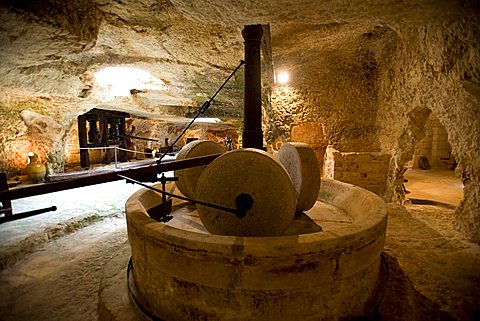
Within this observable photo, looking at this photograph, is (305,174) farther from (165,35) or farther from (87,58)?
(87,58)

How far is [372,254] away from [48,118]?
970 centimetres

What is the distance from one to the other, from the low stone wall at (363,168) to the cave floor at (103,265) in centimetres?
87

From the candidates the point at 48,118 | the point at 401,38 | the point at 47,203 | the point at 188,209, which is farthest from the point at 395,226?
the point at 48,118

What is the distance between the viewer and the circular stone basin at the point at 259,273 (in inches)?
81.5

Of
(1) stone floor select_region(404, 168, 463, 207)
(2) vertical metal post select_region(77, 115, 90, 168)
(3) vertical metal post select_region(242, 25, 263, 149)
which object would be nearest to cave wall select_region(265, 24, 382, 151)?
(1) stone floor select_region(404, 168, 463, 207)

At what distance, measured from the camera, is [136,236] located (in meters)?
2.58

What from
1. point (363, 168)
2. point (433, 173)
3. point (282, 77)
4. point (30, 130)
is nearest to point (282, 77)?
point (282, 77)

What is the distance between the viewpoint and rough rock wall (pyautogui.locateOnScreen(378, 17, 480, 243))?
11.2 feet

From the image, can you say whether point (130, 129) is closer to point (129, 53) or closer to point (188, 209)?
point (129, 53)

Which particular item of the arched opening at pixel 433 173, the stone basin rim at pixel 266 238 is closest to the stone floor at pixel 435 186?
the arched opening at pixel 433 173

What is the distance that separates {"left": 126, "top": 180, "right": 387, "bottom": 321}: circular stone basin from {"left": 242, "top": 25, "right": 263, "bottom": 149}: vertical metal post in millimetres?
1974

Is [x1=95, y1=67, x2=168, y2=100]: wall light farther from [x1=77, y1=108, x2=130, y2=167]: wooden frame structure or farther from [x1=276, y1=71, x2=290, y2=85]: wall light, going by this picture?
[x1=276, y1=71, x2=290, y2=85]: wall light

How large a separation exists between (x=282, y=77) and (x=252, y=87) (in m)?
3.99

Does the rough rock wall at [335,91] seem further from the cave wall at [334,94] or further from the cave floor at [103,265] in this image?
the cave floor at [103,265]
